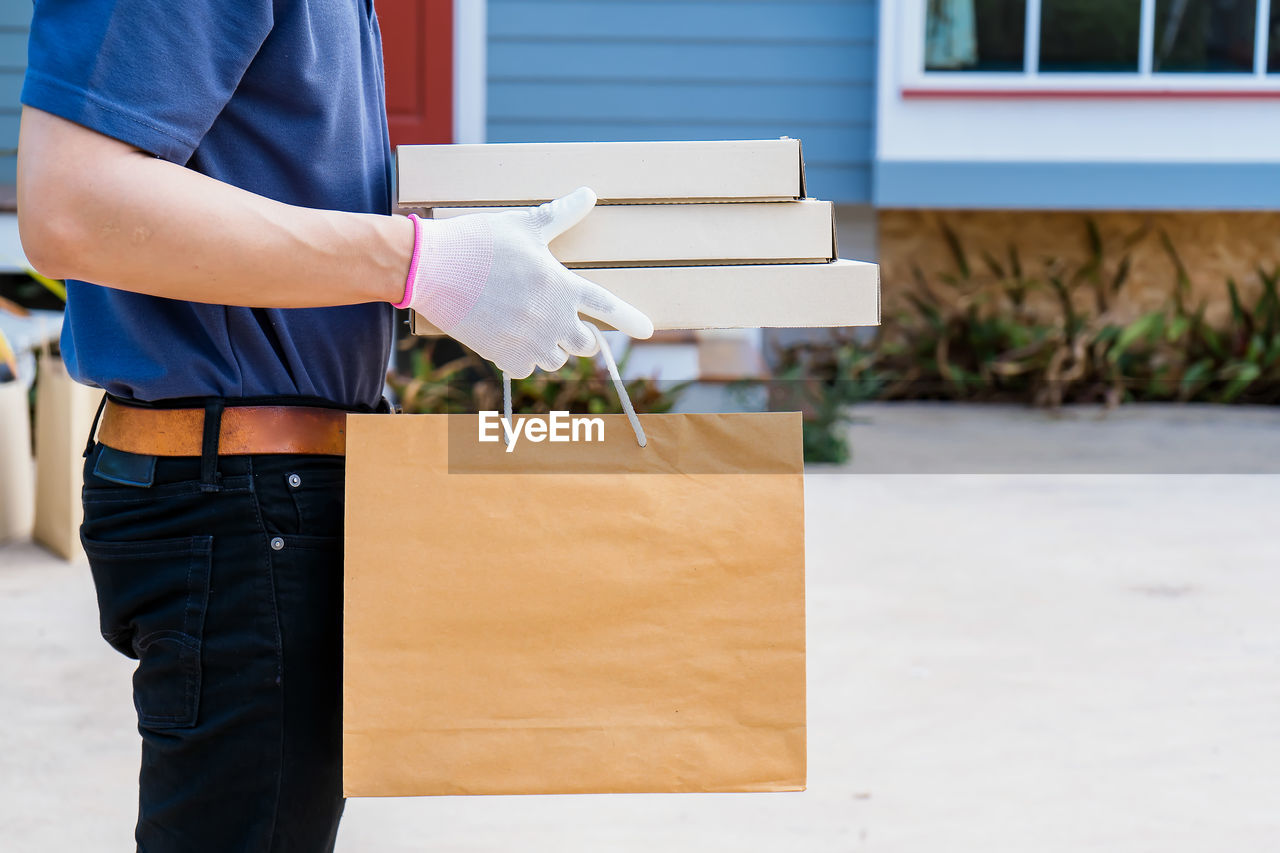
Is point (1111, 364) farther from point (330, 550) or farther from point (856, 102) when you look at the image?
point (330, 550)

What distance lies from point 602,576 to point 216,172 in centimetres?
50

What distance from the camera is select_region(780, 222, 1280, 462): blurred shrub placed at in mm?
7734

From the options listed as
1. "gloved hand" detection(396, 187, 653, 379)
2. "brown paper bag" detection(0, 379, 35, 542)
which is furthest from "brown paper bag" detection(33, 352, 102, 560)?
"gloved hand" detection(396, 187, 653, 379)

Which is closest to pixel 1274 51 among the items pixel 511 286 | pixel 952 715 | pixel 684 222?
pixel 952 715

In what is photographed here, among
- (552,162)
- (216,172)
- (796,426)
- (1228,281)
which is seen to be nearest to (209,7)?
(216,172)

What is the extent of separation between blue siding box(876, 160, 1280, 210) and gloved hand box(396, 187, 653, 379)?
6.44m

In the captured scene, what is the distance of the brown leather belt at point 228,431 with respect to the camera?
1.21 meters

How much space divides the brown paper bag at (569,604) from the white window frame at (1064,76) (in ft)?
21.2

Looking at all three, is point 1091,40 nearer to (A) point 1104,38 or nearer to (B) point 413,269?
(A) point 1104,38

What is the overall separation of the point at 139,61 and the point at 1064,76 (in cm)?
732

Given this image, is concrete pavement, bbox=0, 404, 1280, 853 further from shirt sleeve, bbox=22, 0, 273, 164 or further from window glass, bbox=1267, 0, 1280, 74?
window glass, bbox=1267, 0, 1280, 74

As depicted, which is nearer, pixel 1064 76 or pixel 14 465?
pixel 14 465

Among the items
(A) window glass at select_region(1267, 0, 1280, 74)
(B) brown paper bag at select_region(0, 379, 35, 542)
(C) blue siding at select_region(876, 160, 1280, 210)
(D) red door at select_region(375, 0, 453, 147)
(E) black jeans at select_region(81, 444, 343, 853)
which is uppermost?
(A) window glass at select_region(1267, 0, 1280, 74)

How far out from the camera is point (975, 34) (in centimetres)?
A: 766
